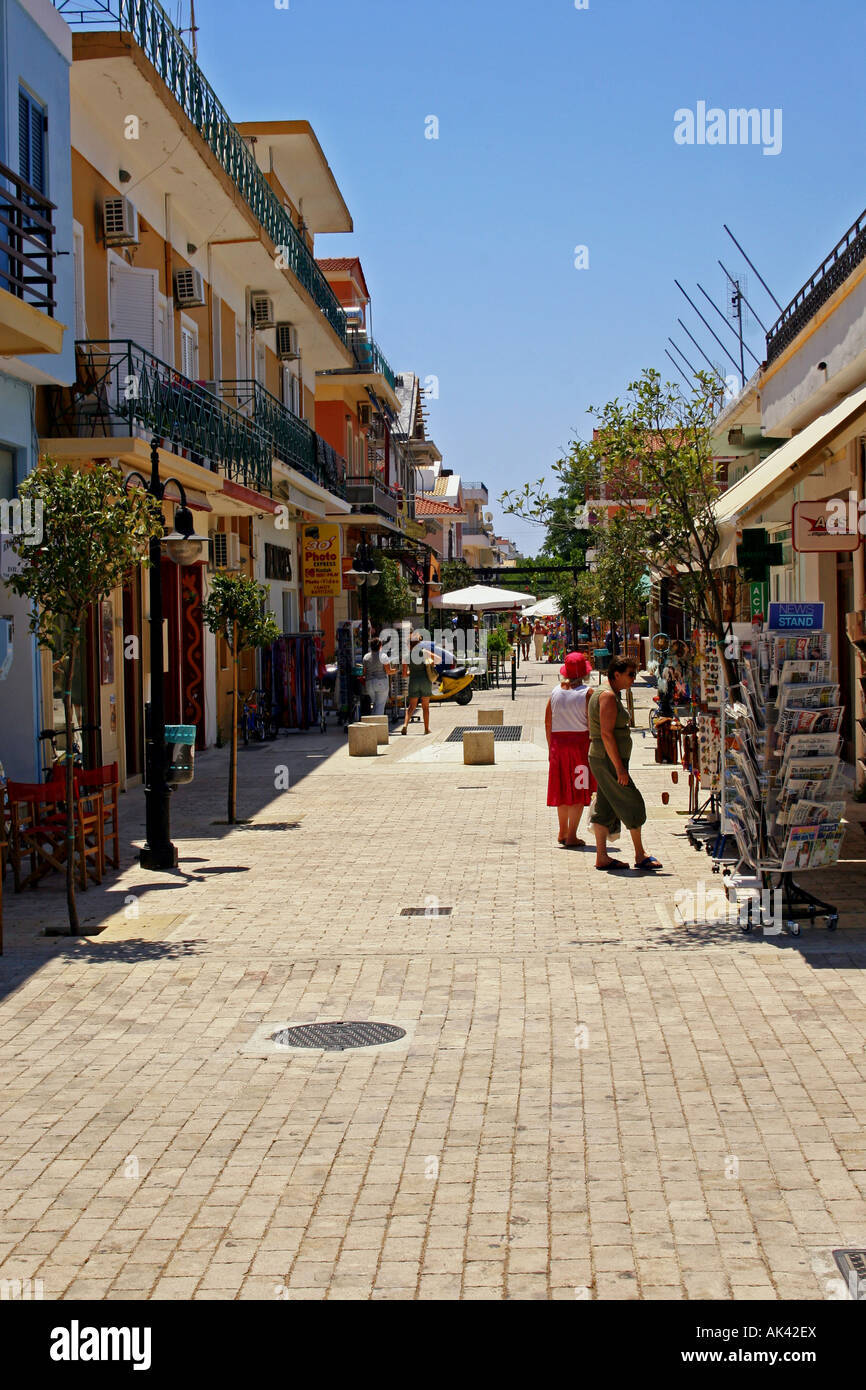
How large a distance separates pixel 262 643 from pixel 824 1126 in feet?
36.3

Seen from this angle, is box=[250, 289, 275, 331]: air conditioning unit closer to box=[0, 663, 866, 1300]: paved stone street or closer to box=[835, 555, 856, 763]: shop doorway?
box=[835, 555, 856, 763]: shop doorway

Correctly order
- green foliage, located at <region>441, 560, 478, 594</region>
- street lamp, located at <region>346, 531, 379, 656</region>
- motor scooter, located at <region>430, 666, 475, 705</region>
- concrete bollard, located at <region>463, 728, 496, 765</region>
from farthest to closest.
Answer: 1. green foliage, located at <region>441, 560, 478, 594</region>
2. motor scooter, located at <region>430, 666, 475, 705</region>
3. street lamp, located at <region>346, 531, 379, 656</region>
4. concrete bollard, located at <region>463, 728, 496, 765</region>

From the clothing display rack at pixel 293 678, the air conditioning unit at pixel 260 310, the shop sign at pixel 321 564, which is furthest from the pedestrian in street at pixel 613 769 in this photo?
the shop sign at pixel 321 564

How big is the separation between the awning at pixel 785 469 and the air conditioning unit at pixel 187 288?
9.45 meters

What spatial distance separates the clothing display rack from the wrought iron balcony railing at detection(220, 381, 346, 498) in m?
3.37

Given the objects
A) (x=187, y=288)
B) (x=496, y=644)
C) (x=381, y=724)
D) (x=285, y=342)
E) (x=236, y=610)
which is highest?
(x=285, y=342)

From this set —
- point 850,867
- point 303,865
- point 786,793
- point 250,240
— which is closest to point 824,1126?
point 786,793

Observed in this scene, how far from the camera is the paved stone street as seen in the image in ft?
14.4

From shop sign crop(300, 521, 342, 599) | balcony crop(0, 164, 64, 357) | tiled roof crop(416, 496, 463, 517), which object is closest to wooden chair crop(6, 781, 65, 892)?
balcony crop(0, 164, 64, 357)

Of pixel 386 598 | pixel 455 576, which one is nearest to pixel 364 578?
pixel 386 598

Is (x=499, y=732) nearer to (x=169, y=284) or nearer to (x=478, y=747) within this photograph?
(x=478, y=747)

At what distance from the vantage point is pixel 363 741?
844 inches

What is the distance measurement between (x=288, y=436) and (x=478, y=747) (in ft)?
30.7
